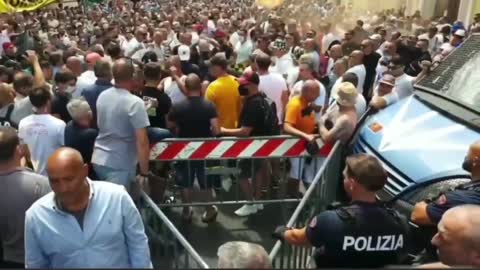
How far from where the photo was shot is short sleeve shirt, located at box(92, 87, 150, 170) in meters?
4.96

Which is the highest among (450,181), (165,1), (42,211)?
(42,211)

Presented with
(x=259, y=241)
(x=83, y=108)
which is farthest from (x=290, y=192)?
(x=83, y=108)

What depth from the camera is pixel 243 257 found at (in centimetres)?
252

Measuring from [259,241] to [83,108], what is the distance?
2.43 metres

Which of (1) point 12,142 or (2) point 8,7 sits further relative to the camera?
(2) point 8,7

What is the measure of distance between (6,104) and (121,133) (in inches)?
58.0

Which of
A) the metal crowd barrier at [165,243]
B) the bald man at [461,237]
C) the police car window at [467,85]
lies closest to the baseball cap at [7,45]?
the metal crowd barrier at [165,243]

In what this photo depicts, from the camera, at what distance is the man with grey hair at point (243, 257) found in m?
2.50

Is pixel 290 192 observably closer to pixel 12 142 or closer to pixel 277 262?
pixel 277 262

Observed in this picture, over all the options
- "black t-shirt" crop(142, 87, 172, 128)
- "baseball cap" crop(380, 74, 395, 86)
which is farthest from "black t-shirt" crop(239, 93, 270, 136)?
"baseball cap" crop(380, 74, 395, 86)

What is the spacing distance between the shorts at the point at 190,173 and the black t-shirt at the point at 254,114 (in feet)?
2.37

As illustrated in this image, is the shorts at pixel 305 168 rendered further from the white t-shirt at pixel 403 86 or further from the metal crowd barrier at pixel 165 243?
the metal crowd barrier at pixel 165 243

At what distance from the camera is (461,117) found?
518cm

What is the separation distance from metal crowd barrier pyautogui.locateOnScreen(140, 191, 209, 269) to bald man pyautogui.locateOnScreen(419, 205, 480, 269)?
4.28 feet
